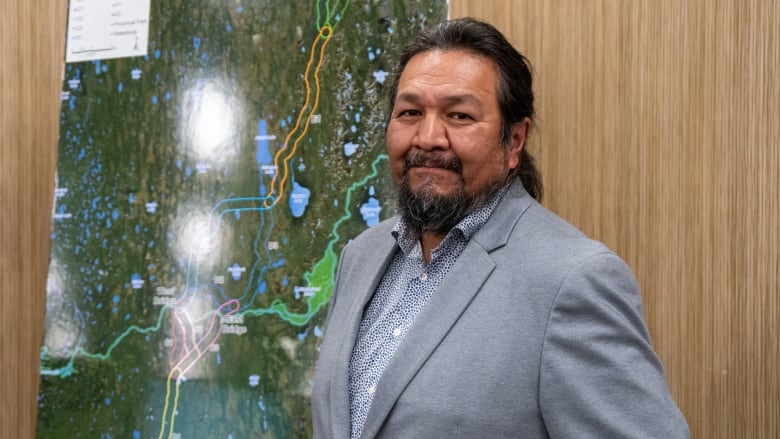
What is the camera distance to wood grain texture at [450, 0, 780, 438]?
1.57 m

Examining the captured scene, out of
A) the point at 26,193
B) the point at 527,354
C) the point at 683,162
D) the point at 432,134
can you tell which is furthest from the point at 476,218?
the point at 26,193

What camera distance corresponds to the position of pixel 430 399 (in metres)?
1.21

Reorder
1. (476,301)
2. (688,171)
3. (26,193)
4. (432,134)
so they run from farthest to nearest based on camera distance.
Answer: (26,193) < (688,171) < (432,134) < (476,301)

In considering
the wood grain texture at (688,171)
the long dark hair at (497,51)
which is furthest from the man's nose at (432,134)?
the wood grain texture at (688,171)

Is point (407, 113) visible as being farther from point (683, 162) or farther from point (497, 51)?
point (683, 162)

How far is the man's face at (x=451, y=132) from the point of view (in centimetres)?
139

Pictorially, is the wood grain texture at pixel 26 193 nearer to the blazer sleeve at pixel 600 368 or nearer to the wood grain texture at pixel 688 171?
the wood grain texture at pixel 688 171

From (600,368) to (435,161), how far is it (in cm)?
47

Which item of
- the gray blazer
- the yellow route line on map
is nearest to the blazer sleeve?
the gray blazer

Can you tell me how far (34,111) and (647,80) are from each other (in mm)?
1792

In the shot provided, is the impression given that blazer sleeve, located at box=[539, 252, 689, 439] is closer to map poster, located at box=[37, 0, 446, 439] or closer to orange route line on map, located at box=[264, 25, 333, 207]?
map poster, located at box=[37, 0, 446, 439]

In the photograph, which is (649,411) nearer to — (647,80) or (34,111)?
(647,80)

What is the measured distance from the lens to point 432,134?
4.54 feet

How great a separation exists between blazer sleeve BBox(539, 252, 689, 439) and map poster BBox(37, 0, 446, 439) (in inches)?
29.7
